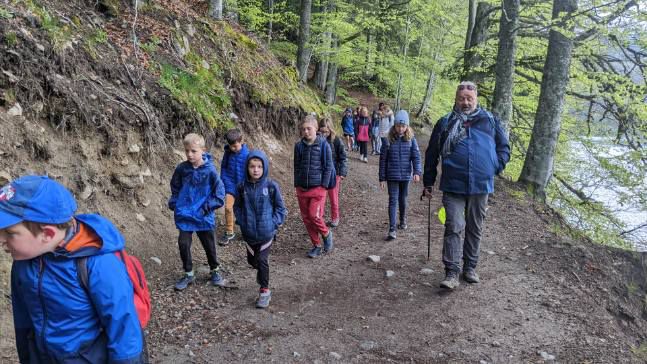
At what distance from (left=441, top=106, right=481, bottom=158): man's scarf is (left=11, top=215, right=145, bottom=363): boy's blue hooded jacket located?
407cm

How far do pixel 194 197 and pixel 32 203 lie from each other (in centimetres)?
342

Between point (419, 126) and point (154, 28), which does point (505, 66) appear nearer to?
point (154, 28)

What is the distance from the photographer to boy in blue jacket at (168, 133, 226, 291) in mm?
5297

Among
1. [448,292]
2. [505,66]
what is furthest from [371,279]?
[505,66]

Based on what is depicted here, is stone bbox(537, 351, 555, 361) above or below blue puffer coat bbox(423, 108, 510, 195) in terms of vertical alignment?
below

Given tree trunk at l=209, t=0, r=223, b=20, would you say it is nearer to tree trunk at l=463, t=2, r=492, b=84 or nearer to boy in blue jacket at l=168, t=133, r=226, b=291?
tree trunk at l=463, t=2, r=492, b=84

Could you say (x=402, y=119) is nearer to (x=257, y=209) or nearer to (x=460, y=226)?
(x=460, y=226)

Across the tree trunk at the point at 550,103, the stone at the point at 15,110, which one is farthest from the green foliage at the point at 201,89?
the tree trunk at the point at 550,103

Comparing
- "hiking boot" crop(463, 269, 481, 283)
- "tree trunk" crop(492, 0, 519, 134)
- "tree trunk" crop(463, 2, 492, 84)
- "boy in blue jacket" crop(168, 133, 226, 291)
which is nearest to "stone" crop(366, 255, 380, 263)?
"hiking boot" crop(463, 269, 481, 283)

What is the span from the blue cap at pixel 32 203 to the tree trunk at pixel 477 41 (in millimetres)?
12094

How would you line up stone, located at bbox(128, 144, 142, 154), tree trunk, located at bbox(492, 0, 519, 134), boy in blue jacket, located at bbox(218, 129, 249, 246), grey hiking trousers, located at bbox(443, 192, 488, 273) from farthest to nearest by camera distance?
tree trunk, located at bbox(492, 0, 519, 134) < boy in blue jacket, located at bbox(218, 129, 249, 246) < stone, located at bbox(128, 144, 142, 154) < grey hiking trousers, located at bbox(443, 192, 488, 273)

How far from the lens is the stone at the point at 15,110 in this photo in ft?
16.7

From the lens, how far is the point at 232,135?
680 cm

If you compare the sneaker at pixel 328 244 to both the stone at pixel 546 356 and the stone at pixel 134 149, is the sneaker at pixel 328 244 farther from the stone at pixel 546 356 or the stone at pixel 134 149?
the stone at pixel 546 356
